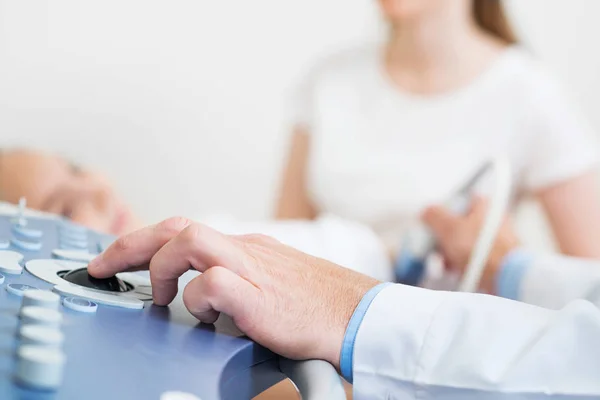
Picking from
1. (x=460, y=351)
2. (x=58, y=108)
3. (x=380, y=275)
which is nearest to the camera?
(x=460, y=351)

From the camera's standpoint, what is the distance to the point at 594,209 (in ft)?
4.40

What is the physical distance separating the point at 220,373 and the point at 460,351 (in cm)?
16

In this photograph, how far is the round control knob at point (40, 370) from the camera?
300 mm

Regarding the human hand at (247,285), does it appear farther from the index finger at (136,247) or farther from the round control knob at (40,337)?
the round control knob at (40,337)

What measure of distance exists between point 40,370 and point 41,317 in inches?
2.2

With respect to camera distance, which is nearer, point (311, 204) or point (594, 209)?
point (594, 209)

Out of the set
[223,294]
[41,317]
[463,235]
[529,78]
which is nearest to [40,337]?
[41,317]

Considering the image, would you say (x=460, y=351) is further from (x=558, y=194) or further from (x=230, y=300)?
(x=558, y=194)

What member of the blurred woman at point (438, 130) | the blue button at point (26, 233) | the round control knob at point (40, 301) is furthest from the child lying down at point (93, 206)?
the round control knob at point (40, 301)

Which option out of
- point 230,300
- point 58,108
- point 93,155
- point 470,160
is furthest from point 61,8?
point 230,300

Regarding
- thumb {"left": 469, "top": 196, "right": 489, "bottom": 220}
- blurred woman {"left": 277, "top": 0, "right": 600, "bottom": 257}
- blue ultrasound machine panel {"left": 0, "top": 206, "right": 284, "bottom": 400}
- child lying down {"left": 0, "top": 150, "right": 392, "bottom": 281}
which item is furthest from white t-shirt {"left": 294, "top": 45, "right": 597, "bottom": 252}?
blue ultrasound machine panel {"left": 0, "top": 206, "right": 284, "bottom": 400}

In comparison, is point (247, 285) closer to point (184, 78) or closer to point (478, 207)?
point (478, 207)

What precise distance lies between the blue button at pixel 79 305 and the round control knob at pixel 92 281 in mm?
44

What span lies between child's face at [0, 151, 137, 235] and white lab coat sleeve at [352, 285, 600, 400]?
0.57 m
